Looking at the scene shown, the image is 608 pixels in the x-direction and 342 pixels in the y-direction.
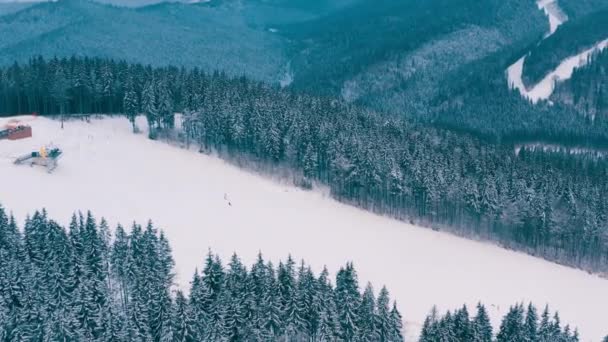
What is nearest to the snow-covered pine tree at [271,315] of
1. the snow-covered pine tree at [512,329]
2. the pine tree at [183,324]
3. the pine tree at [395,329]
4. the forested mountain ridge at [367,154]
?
the pine tree at [183,324]

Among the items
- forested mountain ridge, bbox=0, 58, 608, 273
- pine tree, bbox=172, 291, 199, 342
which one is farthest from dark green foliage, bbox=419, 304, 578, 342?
forested mountain ridge, bbox=0, 58, 608, 273

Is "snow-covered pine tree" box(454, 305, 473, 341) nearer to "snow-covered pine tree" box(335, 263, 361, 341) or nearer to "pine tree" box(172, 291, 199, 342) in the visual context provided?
"snow-covered pine tree" box(335, 263, 361, 341)

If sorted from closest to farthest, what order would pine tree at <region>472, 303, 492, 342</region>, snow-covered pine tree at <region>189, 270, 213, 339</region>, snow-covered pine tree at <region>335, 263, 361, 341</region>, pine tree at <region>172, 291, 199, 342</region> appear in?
pine tree at <region>172, 291, 199, 342</region> → pine tree at <region>472, 303, 492, 342</region> → snow-covered pine tree at <region>189, 270, 213, 339</region> → snow-covered pine tree at <region>335, 263, 361, 341</region>

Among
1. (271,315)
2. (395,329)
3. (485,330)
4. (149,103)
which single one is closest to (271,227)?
(271,315)

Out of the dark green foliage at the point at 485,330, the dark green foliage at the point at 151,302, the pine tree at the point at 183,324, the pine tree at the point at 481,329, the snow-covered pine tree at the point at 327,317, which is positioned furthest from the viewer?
the snow-covered pine tree at the point at 327,317

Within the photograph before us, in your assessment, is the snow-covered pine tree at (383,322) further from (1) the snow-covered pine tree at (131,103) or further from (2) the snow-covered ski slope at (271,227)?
(1) the snow-covered pine tree at (131,103)

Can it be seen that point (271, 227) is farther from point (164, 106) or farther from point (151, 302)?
point (164, 106)
